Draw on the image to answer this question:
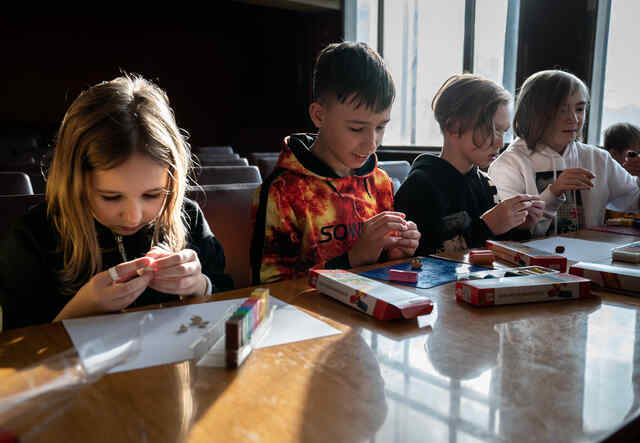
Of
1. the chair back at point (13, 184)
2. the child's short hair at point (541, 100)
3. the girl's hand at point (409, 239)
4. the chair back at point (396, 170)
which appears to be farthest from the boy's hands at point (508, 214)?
the chair back at point (13, 184)

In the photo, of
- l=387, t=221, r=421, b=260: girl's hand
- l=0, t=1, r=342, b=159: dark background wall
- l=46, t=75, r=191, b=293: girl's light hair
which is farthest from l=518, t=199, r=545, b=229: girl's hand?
l=0, t=1, r=342, b=159: dark background wall

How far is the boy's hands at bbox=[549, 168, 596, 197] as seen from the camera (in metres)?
1.66

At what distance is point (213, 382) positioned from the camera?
20.5 inches

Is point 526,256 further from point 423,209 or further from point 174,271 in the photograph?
point 174,271

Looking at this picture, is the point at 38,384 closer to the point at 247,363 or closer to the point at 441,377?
the point at 247,363

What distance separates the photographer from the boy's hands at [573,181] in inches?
65.2

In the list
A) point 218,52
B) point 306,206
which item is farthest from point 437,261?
point 218,52

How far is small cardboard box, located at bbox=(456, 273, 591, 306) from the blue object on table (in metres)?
0.11

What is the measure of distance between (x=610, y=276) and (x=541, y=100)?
1.23 meters

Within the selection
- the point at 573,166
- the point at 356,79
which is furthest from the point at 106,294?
the point at 573,166

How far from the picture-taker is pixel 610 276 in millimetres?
882

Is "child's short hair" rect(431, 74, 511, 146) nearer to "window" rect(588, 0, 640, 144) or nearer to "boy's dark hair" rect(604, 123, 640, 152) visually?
"boy's dark hair" rect(604, 123, 640, 152)

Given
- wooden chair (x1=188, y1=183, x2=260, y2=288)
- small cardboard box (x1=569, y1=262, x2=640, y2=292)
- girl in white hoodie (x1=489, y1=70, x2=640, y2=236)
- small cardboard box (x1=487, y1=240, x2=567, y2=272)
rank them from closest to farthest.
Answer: small cardboard box (x1=569, y1=262, x2=640, y2=292)
small cardboard box (x1=487, y1=240, x2=567, y2=272)
wooden chair (x1=188, y1=183, x2=260, y2=288)
girl in white hoodie (x1=489, y1=70, x2=640, y2=236)

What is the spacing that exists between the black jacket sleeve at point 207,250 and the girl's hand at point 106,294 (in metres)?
0.34
